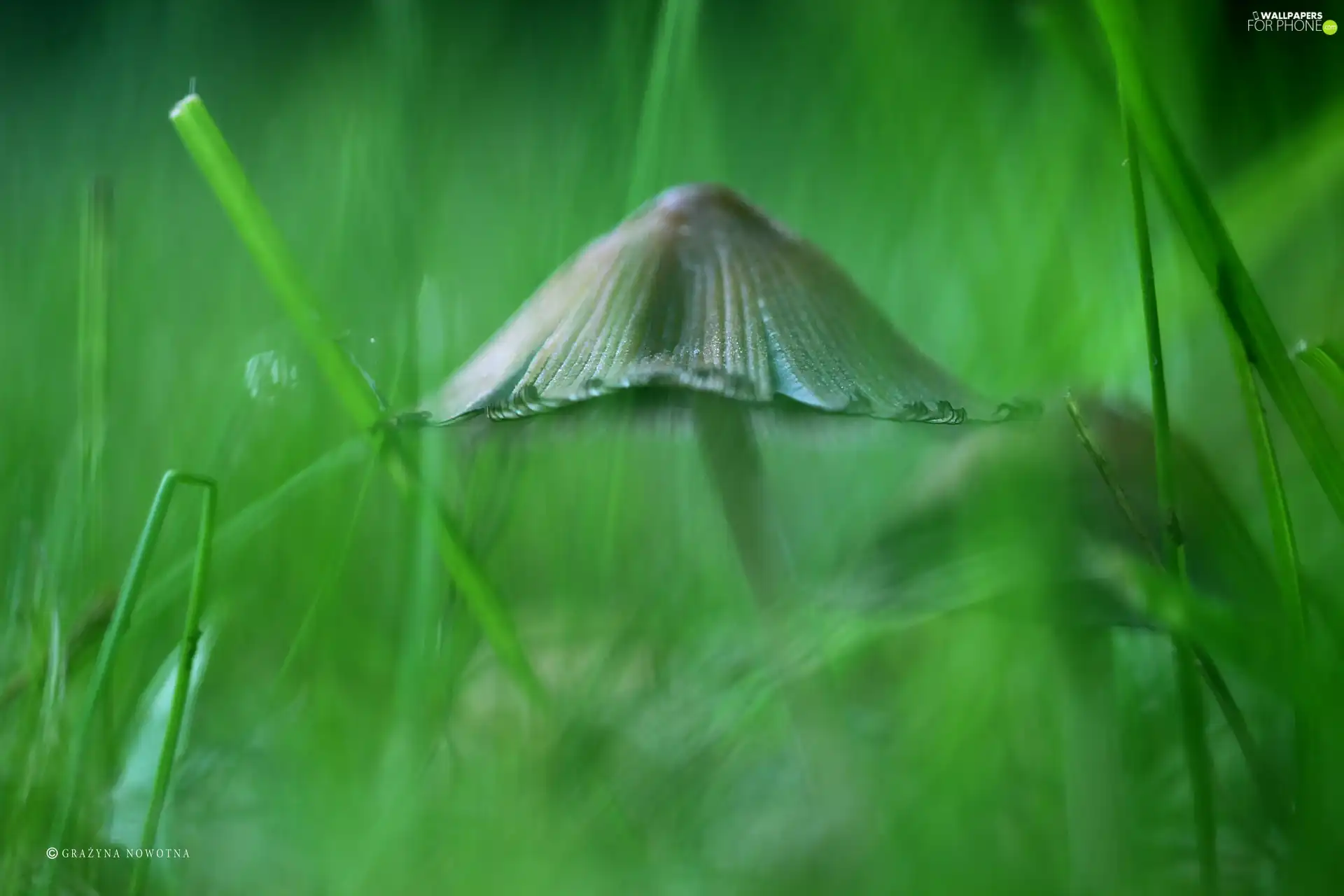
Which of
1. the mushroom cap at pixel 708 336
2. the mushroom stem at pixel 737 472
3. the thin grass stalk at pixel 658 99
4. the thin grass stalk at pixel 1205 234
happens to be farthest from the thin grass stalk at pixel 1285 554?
the thin grass stalk at pixel 658 99

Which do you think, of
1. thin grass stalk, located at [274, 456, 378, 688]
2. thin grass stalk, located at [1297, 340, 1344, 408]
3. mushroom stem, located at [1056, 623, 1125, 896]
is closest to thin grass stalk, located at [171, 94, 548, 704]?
thin grass stalk, located at [274, 456, 378, 688]

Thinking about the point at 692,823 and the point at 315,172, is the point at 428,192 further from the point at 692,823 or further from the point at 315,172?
the point at 692,823

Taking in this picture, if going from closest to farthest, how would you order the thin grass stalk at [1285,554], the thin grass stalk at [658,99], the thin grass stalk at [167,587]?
1. the thin grass stalk at [1285,554]
2. the thin grass stalk at [167,587]
3. the thin grass stalk at [658,99]

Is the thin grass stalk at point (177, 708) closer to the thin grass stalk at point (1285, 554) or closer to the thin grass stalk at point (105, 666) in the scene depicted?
the thin grass stalk at point (105, 666)

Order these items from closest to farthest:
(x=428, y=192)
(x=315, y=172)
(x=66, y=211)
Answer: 1. (x=428, y=192)
2. (x=66, y=211)
3. (x=315, y=172)

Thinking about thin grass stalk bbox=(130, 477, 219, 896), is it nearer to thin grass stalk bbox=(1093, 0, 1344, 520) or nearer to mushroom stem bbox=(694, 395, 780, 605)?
mushroom stem bbox=(694, 395, 780, 605)

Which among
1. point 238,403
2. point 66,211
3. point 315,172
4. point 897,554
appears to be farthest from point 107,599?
point 315,172
